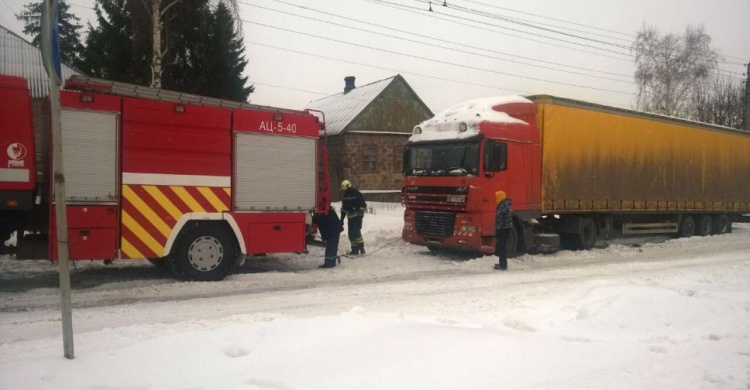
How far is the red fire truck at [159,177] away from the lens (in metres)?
7.71

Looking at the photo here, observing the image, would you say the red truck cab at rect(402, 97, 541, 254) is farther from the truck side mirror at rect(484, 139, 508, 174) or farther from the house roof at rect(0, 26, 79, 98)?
the house roof at rect(0, 26, 79, 98)

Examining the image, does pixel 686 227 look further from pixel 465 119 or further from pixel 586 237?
pixel 465 119

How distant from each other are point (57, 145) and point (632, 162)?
14595 mm

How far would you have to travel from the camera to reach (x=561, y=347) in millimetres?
4902

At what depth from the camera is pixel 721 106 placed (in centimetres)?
3950

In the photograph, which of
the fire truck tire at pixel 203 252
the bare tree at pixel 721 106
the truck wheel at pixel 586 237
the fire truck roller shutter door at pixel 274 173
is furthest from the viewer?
the bare tree at pixel 721 106

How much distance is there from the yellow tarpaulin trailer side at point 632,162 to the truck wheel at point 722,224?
55cm

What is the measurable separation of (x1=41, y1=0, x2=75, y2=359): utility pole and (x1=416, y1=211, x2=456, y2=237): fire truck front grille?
8.56 metres

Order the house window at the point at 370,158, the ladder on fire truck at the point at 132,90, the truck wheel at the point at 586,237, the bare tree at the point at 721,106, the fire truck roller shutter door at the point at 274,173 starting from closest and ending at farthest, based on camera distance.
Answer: the ladder on fire truck at the point at 132,90
the fire truck roller shutter door at the point at 274,173
the truck wheel at the point at 586,237
the house window at the point at 370,158
the bare tree at the point at 721,106

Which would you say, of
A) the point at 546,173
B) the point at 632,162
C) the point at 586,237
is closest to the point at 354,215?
the point at 546,173

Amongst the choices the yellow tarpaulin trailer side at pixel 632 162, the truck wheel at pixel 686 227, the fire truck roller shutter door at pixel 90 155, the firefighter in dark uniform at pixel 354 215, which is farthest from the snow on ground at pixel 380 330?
the truck wheel at pixel 686 227

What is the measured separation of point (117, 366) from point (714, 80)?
44011 mm

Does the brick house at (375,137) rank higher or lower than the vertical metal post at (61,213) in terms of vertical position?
higher

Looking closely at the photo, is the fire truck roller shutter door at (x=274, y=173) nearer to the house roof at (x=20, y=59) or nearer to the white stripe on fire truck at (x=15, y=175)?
the white stripe on fire truck at (x=15, y=175)
